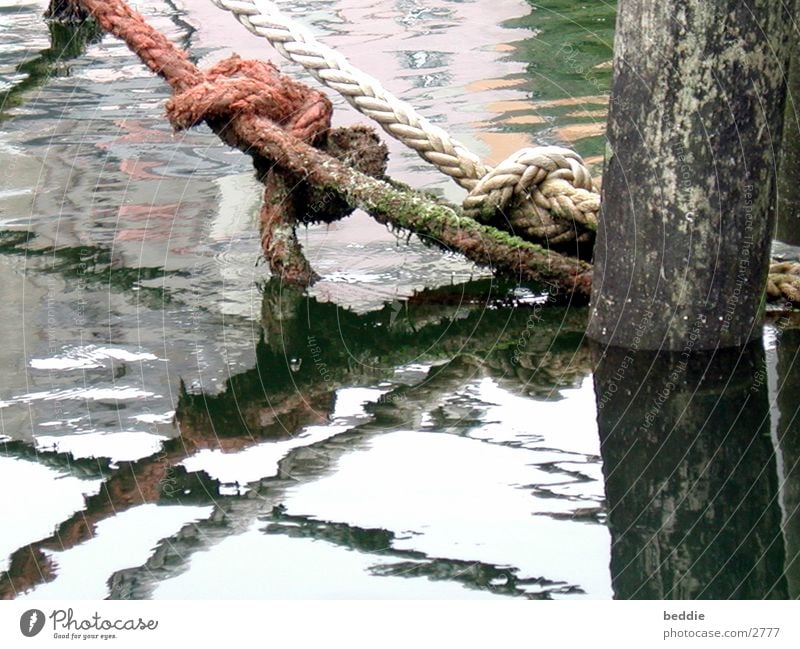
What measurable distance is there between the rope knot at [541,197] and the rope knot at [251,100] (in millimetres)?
554

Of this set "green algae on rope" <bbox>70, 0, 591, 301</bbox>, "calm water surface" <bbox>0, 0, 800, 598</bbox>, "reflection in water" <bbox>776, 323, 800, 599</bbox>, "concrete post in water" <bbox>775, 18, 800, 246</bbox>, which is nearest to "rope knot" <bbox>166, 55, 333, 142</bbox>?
"green algae on rope" <bbox>70, 0, 591, 301</bbox>

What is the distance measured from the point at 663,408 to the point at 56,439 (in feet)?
4.34

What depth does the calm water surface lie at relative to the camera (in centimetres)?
245

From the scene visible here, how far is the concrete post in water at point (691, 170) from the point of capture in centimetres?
305

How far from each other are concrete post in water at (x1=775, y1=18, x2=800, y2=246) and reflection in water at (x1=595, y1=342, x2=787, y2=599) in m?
0.76

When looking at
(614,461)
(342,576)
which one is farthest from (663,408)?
(342,576)

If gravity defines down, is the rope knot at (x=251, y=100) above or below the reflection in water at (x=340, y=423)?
above

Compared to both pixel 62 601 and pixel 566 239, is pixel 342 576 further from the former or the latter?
pixel 566 239

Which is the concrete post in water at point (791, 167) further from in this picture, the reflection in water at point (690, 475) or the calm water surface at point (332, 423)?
the reflection in water at point (690, 475)

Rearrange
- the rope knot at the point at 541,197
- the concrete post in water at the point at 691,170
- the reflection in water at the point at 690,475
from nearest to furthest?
the reflection in water at the point at 690,475 < the concrete post in water at the point at 691,170 < the rope knot at the point at 541,197

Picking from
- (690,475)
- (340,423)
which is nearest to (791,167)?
(690,475)

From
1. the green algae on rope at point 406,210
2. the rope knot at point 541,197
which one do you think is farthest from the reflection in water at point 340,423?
the rope knot at point 541,197

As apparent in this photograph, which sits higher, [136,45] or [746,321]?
[136,45]

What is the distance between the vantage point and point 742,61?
10.0ft
